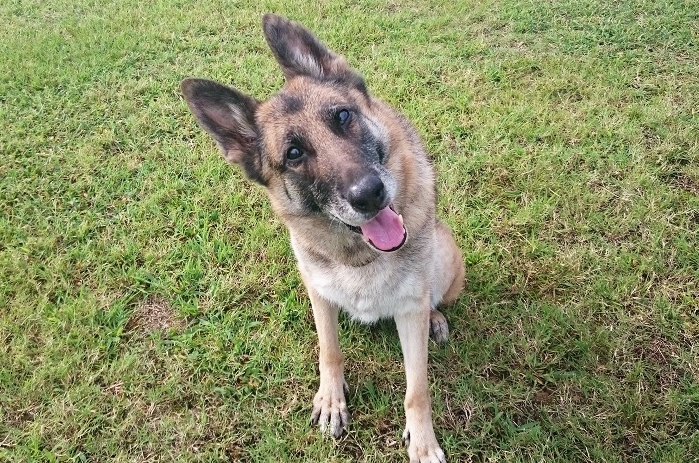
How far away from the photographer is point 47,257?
404 centimetres

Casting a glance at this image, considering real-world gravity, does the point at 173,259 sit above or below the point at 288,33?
below

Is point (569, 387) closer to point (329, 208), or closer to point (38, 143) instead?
point (329, 208)

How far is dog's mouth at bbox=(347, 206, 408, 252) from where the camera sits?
253cm

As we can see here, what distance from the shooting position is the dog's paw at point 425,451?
289 cm

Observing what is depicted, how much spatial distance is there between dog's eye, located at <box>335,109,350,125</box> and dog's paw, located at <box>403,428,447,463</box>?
1.80 meters

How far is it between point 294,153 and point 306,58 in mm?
627

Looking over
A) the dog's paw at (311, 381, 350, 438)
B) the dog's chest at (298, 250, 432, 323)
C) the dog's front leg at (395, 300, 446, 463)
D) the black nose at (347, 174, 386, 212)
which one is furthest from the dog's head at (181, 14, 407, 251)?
the dog's paw at (311, 381, 350, 438)

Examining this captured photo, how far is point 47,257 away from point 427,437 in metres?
3.17

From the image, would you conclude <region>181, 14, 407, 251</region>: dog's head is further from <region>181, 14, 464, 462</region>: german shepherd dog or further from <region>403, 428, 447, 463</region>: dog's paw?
<region>403, 428, 447, 463</region>: dog's paw

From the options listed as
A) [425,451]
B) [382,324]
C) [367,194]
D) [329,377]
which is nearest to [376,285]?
[367,194]

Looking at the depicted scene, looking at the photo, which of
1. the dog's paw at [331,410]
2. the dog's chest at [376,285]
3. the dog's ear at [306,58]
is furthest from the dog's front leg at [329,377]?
the dog's ear at [306,58]

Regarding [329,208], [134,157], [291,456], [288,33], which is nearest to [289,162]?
[329,208]

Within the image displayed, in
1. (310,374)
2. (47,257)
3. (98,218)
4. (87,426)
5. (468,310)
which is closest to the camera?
(87,426)

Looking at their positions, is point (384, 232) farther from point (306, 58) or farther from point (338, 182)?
point (306, 58)
